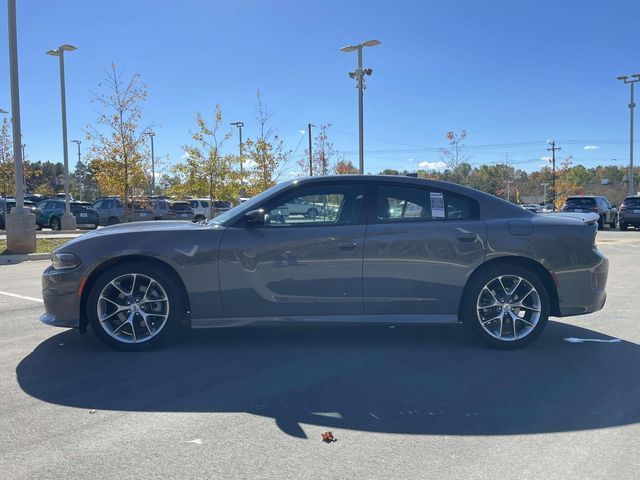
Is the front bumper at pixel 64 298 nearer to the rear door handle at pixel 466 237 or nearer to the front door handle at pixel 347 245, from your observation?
the front door handle at pixel 347 245

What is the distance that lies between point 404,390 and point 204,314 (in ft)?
6.32

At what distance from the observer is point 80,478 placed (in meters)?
2.92

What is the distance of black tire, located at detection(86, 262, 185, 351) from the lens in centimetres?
500

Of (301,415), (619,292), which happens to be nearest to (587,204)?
(619,292)

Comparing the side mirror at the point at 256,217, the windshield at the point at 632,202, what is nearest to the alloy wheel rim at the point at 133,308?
the side mirror at the point at 256,217

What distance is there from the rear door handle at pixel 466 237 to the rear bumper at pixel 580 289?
0.87 meters

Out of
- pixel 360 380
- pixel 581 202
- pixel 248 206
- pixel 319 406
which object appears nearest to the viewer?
pixel 319 406

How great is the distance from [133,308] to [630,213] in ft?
87.8

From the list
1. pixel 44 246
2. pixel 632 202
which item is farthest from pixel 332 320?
pixel 632 202

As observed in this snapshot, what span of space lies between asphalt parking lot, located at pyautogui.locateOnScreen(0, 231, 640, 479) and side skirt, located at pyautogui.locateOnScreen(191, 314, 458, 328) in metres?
0.30

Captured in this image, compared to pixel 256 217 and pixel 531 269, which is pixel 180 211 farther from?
pixel 531 269

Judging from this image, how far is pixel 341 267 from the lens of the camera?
5082mm

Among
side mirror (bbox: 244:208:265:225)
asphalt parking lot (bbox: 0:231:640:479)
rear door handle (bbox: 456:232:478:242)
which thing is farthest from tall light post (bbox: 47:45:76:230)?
rear door handle (bbox: 456:232:478:242)

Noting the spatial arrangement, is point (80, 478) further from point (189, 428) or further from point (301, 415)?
point (301, 415)
